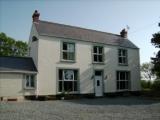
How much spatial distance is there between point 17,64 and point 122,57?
1348 cm

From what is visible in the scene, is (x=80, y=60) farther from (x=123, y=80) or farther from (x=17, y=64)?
(x=123, y=80)

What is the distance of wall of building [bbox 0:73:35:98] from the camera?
20953mm

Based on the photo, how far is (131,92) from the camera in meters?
30.3

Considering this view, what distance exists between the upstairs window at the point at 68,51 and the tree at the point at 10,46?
1105 inches

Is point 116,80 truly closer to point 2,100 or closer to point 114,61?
point 114,61

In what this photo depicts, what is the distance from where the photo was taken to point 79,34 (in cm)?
2720

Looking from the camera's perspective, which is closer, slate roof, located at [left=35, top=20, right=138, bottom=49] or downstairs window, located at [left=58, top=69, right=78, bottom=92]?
downstairs window, located at [left=58, top=69, right=78, bottom=92]

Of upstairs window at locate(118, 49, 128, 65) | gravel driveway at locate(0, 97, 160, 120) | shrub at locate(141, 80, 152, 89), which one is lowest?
gravel driveway at locate(0, 97, 160, 120)

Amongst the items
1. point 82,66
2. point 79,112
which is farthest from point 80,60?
point 79,112

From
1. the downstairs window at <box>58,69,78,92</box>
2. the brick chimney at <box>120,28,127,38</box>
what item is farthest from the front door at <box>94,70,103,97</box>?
the brick chimney at <box>120,28,127,38</box>

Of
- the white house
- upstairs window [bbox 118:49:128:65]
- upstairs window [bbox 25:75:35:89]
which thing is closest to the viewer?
upstairs window [bbox 25:75:35:89]

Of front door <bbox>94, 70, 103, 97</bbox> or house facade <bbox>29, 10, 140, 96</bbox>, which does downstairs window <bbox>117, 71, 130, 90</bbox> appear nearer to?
house facade <bbox>29, 10, 140, 96</bbox>

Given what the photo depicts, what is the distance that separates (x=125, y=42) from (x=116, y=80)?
236 inches

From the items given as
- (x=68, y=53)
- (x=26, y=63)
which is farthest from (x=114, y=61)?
(x=26, y=63)
